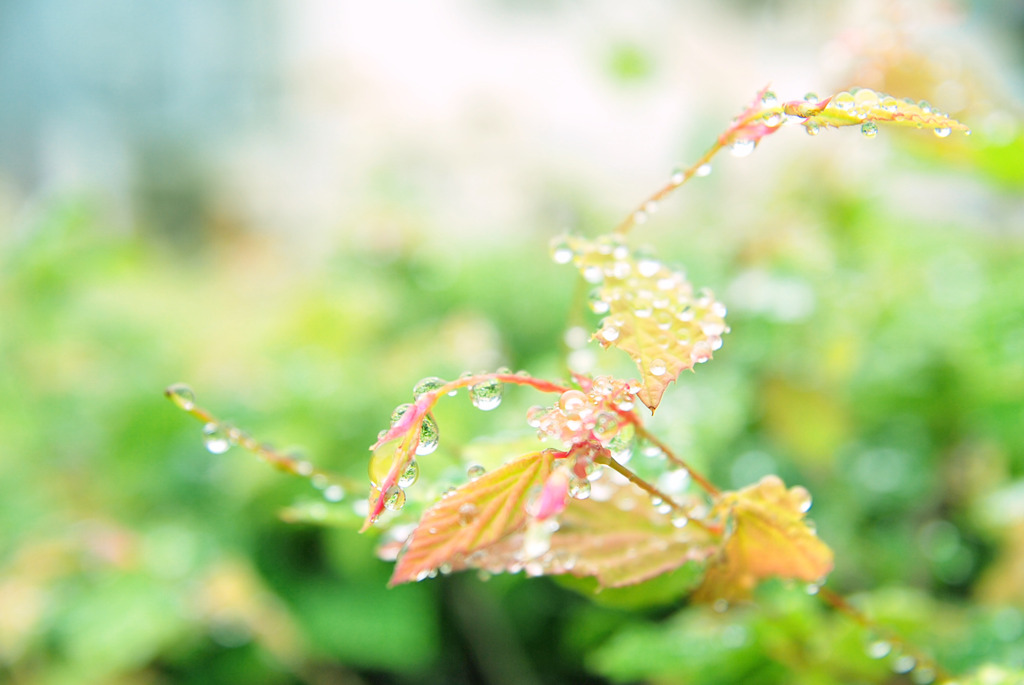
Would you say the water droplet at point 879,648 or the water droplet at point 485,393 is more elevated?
the water droplet at point 485,393

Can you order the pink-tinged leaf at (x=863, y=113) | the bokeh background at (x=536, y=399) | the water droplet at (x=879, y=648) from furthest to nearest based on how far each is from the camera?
the bokeh background at (x=536, y=399), the water droplet at (x=879, y=648), the pink-tinged leaf at (x=863, y=113)

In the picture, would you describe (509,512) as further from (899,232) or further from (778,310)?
(899,232)

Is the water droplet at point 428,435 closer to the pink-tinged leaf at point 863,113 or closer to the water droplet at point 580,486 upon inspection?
the water droplet at point 580,486

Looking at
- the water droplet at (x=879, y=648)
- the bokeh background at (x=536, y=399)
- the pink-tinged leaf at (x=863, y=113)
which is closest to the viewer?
the pink-tinged leaf at (x=863, y=113)

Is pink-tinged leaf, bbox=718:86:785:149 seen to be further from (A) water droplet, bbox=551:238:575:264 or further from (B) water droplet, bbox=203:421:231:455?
(B) water droplet, bbox=203:421:231:455

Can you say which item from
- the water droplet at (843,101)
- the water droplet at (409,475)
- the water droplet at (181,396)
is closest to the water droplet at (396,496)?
the water droplet at (409,475)

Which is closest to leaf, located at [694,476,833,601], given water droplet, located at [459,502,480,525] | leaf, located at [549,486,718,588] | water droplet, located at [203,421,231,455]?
leaf, located at [549,486,718,588]
